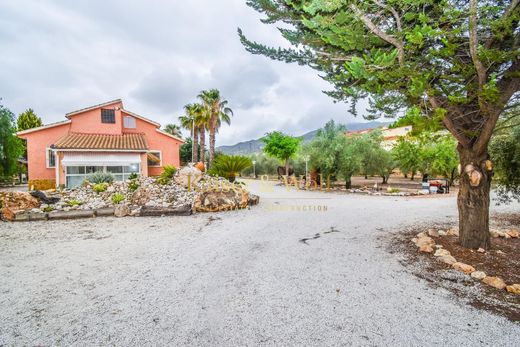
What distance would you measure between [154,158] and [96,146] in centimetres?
390

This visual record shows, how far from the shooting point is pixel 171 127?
4762 centimetres

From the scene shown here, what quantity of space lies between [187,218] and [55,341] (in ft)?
19.8

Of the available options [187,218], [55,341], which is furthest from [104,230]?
[55,341]

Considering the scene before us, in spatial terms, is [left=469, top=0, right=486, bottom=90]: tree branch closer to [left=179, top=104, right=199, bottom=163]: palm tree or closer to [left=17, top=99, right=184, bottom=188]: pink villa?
[left=17, top=99, right=184, bottom=188]: pink villa

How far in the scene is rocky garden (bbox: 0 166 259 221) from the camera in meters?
8.32

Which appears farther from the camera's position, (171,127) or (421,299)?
(171,127)

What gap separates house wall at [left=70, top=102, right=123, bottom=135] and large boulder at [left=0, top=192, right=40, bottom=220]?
9958 mm

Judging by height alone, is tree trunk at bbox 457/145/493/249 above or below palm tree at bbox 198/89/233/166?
below

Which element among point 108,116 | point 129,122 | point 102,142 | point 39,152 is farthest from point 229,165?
point 39,152

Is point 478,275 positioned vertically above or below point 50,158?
A: below

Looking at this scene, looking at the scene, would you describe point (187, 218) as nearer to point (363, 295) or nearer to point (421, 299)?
point (363, 295)

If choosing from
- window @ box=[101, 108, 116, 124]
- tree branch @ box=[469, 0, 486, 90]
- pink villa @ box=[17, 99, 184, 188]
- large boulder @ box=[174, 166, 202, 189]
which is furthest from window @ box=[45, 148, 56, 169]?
tree branch @ box=[469, 0, 486, 90]

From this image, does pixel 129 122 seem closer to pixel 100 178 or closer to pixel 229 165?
pixel 100 178

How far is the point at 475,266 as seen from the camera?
3.92m
